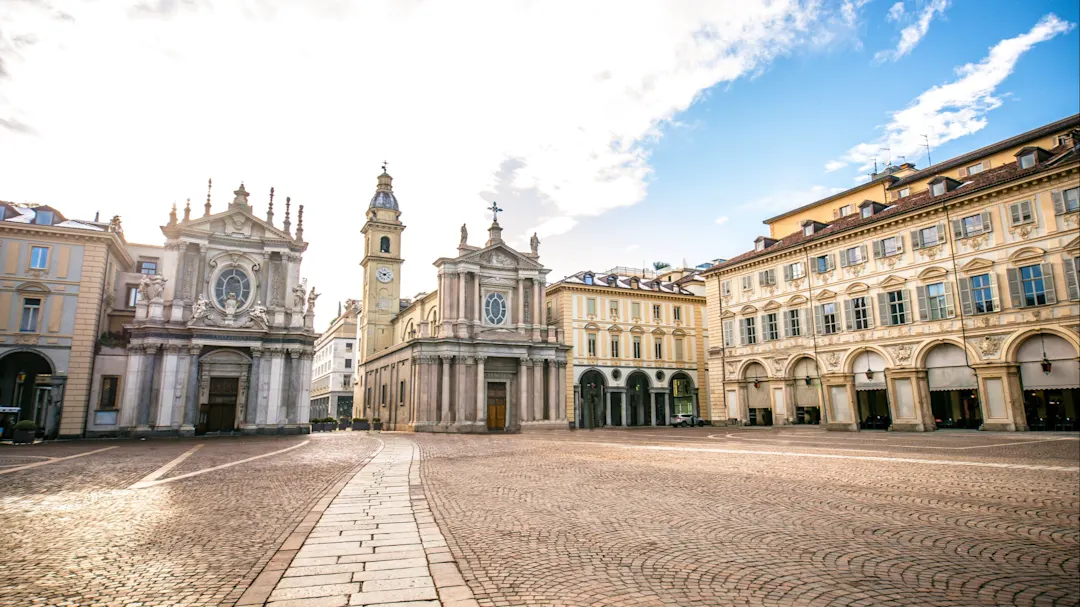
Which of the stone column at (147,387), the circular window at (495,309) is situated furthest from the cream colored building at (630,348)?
the stone column at (147,387)

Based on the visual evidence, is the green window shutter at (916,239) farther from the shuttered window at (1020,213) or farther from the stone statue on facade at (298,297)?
the stone statue on facade at (298,297)

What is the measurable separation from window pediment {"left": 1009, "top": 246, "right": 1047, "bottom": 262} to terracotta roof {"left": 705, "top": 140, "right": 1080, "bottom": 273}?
3613 millimetres

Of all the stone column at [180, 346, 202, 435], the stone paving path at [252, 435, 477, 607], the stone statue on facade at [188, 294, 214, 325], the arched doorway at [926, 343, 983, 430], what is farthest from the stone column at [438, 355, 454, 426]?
the stone paving path at [252, 435, 477, 607]

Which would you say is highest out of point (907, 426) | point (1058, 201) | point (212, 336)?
point (1058, 201)

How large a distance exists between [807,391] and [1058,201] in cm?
1782

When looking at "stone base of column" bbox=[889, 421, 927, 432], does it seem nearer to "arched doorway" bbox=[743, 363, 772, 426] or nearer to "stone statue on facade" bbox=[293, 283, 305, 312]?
"arched doorway" bbox=[743, 363, 772, 426]

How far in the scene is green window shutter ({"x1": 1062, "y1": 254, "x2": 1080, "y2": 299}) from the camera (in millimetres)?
28453

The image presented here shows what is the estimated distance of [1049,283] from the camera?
29406 millimetres

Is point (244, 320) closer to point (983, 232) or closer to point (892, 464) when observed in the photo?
point (892, 464)

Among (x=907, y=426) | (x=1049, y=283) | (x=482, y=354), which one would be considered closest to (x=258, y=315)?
(x=482, y=354)

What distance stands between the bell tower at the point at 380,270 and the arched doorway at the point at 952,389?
47.0 metres

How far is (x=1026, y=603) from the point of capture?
577cm

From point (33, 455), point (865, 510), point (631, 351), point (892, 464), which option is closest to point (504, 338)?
point (631, 351)

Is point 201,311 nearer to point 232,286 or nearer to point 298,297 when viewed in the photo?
point 232,286
